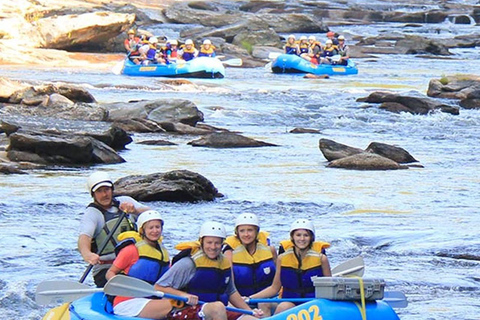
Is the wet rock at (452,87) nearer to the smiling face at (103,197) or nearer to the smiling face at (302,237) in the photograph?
the smiling face at (103,197)

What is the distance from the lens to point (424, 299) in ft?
32.3

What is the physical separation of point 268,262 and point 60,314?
1.49m

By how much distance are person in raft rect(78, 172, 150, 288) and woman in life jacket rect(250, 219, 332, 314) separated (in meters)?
1.10

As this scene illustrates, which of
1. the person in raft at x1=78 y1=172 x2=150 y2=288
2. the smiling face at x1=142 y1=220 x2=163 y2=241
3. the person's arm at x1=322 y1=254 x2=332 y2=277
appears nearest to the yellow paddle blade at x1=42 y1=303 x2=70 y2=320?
the person in raft at x1=78 y1=172 x2=150 y2=288

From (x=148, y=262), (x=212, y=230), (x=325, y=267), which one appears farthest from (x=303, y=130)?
(x=212, y=230)

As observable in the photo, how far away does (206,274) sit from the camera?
6.99 metres

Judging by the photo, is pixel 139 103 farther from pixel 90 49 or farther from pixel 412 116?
pixel 90 49

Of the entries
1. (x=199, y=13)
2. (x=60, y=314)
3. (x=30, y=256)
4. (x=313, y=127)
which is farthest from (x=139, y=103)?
(x=199, y=13)

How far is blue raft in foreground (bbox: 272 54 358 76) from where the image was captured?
3319cm

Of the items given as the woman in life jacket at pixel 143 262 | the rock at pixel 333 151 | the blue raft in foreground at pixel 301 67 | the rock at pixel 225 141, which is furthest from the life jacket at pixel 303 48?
the woman in life jacket at pixel 143 262

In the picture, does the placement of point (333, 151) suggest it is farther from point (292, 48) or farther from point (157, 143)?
point (292, 48)

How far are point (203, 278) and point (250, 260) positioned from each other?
2.12 feet

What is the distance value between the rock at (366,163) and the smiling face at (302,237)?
10298mm

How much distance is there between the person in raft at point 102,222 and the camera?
311 inches
